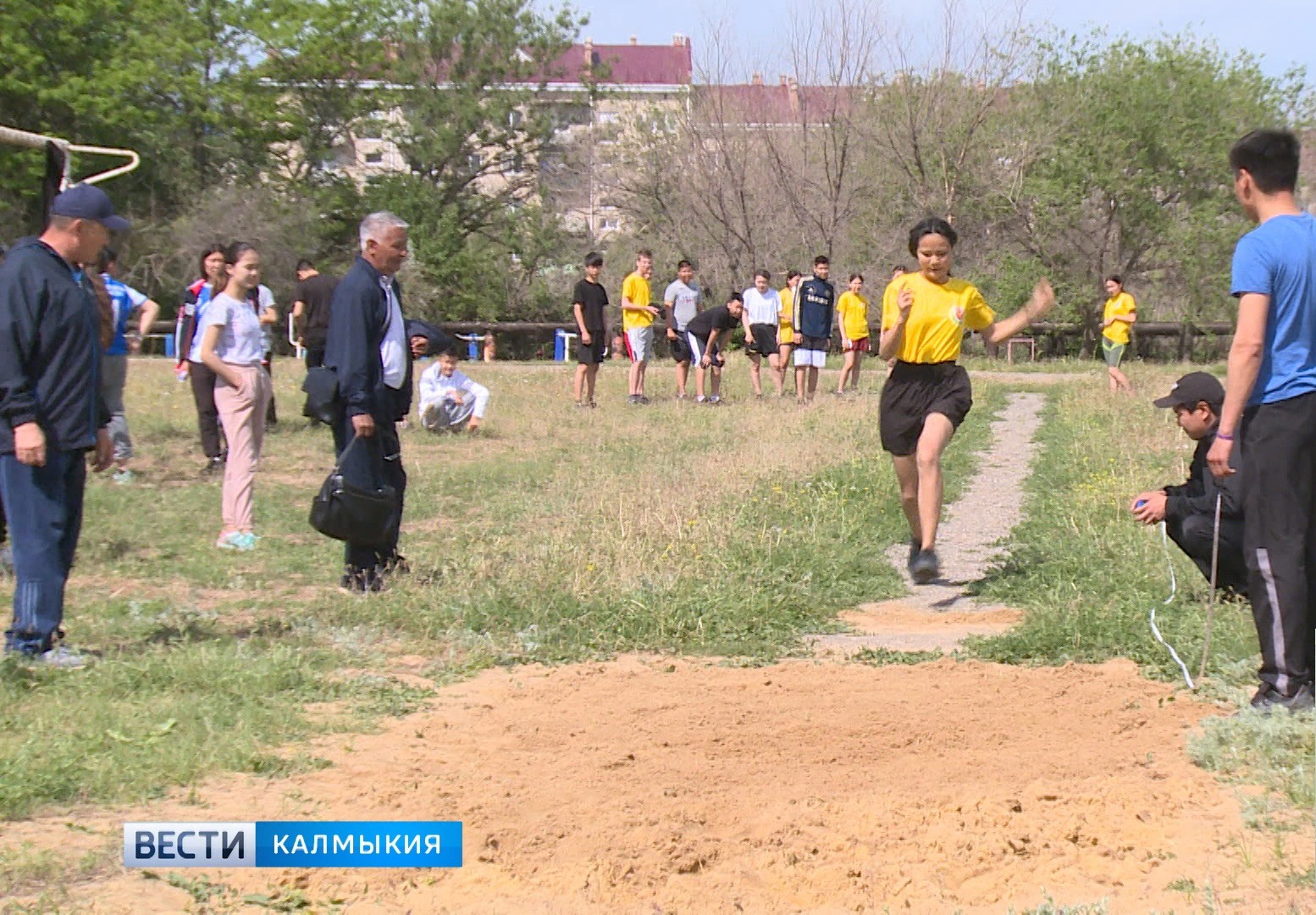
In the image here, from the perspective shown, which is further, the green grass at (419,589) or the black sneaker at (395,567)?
the black sneaker at (395,567)

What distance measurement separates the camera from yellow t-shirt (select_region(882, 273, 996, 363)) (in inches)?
320

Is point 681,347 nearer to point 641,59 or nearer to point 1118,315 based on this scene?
point 1118,315

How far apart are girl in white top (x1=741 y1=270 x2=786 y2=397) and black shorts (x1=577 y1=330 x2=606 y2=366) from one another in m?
2.48

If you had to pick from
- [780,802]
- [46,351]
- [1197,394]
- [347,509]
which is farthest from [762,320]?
[780,802]

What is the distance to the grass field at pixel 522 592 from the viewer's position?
5.29 metres

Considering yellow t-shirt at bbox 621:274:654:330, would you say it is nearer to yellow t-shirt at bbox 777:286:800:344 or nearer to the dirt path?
yellow t-shirt at bbox 777:286:800:344

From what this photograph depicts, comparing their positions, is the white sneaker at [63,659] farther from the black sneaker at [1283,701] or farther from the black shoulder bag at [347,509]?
the black sneaker at [1283,701]

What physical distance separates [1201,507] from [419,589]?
4.06 m

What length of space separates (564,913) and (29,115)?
46484mm

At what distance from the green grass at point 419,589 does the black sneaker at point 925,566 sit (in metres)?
0.33

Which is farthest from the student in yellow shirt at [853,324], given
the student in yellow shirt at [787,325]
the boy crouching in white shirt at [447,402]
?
the boy crouching in white shirt at [447,402]

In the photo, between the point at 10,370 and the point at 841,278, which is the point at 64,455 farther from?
the point at 841,278

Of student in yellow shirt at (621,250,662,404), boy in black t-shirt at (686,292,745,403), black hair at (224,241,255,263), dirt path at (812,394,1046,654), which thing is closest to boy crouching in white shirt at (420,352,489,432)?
student in yellow shirt at (621,250,662,404)

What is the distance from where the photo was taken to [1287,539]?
17.7 feet
